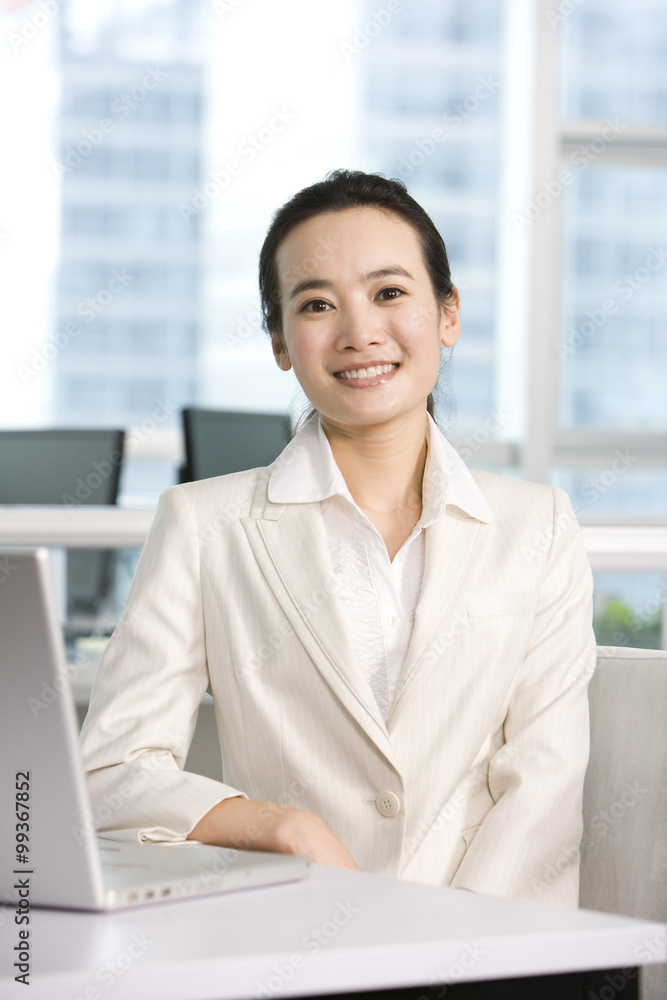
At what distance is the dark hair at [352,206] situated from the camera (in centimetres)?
146

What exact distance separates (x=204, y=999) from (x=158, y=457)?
13.7ft

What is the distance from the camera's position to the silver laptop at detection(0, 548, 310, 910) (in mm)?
677

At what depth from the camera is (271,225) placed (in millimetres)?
1531

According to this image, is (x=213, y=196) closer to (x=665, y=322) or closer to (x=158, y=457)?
(x=158, y=457)

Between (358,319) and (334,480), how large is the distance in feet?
0.69

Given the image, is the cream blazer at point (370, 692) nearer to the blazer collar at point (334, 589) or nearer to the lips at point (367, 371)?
the blazer collar at point (334, 589)

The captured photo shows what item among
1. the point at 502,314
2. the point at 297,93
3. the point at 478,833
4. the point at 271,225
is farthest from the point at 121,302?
the point at 478,833

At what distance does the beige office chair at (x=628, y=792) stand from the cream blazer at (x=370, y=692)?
4 cm

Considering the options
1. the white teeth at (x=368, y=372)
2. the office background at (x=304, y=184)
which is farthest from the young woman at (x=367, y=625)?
the office background at (x=304, y=184)

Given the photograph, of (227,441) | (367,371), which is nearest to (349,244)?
(367,371)

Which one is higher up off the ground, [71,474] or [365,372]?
[365,372]

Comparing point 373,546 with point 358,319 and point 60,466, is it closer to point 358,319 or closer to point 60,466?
point 358,319

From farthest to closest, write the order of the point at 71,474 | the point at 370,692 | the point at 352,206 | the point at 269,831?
the point at 71,474, the point at 352,206, the point at 370,692, the point at 269,831

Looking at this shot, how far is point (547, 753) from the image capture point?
1276 mm
